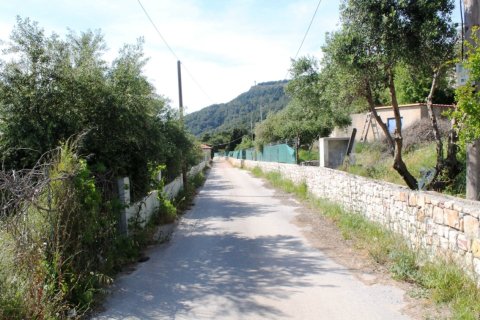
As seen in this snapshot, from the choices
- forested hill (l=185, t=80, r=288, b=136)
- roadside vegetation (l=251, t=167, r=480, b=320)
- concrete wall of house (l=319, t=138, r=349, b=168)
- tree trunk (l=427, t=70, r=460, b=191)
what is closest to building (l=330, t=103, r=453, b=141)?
concrete wall of house (l=319, t=138, r=349, b=168)

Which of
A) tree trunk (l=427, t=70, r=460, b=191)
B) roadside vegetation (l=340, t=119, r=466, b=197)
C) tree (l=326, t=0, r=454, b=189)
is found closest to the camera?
tree (l=326, t=0, r=454, b=189)

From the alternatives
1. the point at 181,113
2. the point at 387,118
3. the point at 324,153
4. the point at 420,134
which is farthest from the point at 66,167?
the point at 387,118

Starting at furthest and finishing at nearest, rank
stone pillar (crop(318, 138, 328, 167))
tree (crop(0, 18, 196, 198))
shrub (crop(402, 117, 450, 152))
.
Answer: shrub (crop(402, 117, 450, 152))
stone pillar (crop(318, 138, 328, 167))
tree (crop(0, 18, 196, 198))

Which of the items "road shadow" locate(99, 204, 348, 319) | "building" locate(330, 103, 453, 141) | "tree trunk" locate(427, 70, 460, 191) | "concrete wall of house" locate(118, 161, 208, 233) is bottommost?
"road shadow" locate(99, 204, 348, 319)

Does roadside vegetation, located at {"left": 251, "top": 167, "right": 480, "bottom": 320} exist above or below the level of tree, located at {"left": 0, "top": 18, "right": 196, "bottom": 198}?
below

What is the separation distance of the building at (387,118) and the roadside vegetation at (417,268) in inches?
494

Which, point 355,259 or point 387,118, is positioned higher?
point 387,118

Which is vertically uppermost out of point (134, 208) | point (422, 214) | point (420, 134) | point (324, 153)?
point (420, 134)

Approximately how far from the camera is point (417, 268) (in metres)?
6.02

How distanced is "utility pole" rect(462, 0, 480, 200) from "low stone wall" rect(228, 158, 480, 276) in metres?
1.28

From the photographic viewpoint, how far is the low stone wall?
4996 mm

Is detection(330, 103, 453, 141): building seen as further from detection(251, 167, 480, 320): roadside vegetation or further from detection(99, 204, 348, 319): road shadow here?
detection(99, 204, 348, 319): road shadow

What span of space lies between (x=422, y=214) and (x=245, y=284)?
9.82 ft

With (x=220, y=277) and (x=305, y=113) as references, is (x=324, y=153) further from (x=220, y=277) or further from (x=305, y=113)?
(x=220, y=277)
